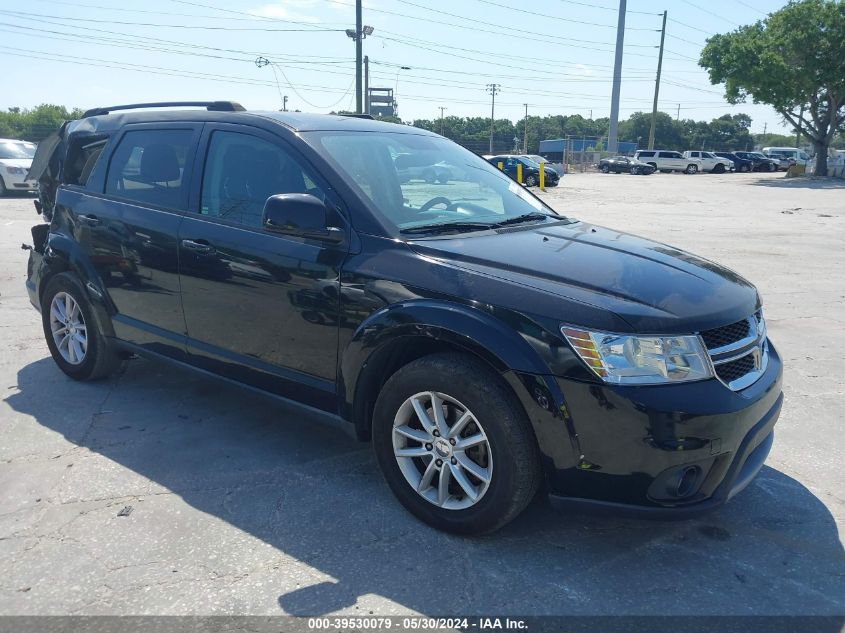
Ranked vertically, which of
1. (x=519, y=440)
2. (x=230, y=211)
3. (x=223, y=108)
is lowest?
(x=519, y=440)

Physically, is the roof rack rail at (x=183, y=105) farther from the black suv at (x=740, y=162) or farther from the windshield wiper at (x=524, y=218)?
the black suv at (x=740, y=162)

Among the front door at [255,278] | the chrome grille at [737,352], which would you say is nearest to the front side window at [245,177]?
the front door at [255,278]

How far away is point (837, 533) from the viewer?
3168 mm

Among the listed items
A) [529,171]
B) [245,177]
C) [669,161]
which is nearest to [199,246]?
[245,177]

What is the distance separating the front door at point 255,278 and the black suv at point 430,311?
11 mm

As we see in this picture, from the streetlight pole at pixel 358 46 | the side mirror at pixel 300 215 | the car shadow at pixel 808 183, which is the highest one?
the streetlight pole at pixel 358 46

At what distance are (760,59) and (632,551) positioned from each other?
135 feet

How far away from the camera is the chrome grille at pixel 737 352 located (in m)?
2.81

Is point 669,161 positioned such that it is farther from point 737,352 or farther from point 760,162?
point 737,352

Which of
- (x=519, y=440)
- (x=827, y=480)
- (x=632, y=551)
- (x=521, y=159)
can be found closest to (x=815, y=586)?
(x=632, y=551)

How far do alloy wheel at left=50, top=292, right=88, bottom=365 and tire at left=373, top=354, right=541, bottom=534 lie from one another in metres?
2.74

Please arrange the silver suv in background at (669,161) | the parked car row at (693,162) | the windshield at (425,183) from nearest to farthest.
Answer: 1. the windshield at (425,183)
2. the parked car row at (693,162)
3. the silver suv in background at (669,161)

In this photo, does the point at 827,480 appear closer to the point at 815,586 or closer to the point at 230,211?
the point at 815,586

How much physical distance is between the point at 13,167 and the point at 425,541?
21597 millimetres
